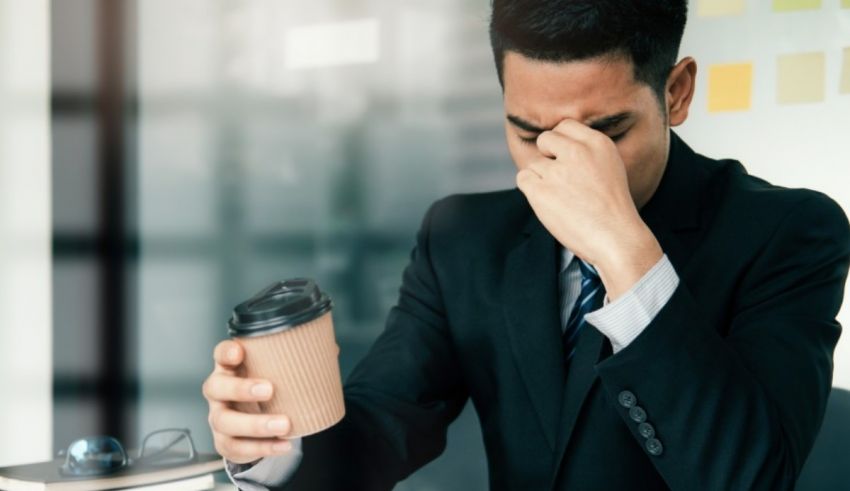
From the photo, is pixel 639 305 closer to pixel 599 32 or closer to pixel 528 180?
pixel 528 180

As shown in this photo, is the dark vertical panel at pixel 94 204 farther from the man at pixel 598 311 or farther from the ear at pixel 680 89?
the ear at pixel 680 89

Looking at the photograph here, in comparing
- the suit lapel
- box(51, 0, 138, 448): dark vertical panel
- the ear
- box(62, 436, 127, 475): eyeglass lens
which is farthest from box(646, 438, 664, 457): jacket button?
box(51, 0, 138, 448): dark vertical panel

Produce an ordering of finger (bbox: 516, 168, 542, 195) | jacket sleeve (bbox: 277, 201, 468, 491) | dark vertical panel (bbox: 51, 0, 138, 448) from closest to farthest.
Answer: finger (bbox: 516, 168, 542, 195)
jacket sleeve (bbox: 277, 201, 468, 491)
dark vertical panel (bbox: 51, 0, 138, 448)

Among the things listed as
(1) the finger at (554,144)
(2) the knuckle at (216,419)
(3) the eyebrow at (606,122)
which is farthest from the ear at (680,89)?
(2) the knuckle at (216,419)

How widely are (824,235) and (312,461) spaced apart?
666 mm

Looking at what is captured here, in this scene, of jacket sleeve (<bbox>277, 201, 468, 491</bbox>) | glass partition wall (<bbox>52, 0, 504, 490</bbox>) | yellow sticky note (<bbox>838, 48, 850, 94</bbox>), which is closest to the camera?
jacket sleeve (<bbox>277, 201, 468, 491</bbox>)

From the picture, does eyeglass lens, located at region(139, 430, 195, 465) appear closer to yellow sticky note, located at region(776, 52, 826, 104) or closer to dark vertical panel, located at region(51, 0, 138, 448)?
dark vertical panel, located at region(51, 0, 138, 448)

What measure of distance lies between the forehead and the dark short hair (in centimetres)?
1

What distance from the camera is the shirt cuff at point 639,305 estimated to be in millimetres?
882

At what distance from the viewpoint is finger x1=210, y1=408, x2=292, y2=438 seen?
823 mm

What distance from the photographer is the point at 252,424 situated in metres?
0.83

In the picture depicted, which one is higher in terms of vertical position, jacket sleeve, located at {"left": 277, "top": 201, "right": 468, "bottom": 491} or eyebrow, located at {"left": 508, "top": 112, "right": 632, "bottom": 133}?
eyebrow, located at {"left": 508, "top": 112, "right": 632, "bottom": 133}

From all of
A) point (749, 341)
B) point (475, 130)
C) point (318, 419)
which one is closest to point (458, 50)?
point (475, 130)

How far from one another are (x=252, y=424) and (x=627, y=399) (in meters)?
0.36
